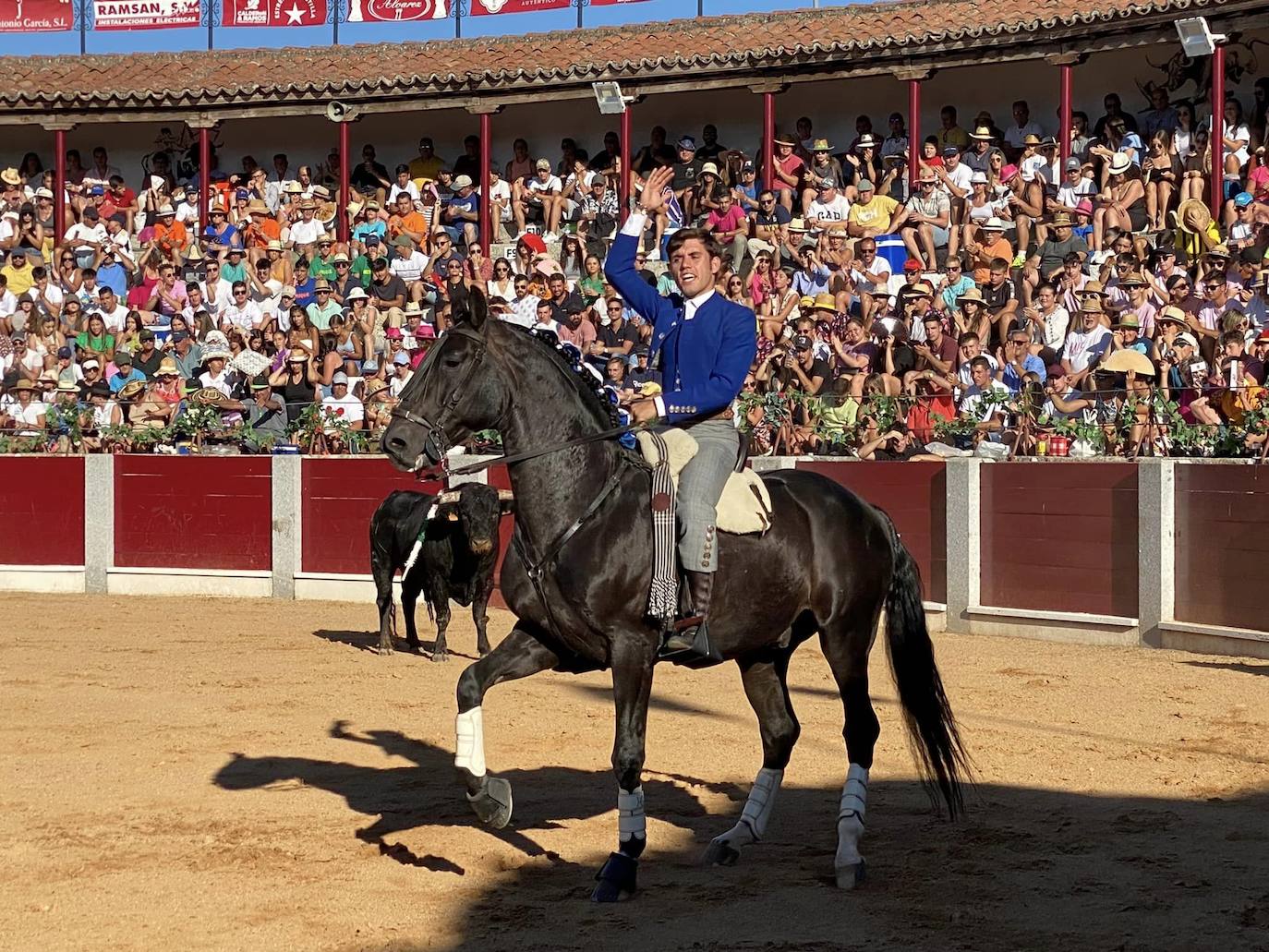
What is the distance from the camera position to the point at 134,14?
22859 mm

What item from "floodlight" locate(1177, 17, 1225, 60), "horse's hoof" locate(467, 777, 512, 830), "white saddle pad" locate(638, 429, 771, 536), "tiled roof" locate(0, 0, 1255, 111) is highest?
"tiled roof" locate(0, 0, 1255, 111)

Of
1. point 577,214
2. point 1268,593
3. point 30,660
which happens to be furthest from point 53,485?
point 1268,593

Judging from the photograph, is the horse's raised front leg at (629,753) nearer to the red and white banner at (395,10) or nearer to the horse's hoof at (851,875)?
the horse's hoof at (851,875)

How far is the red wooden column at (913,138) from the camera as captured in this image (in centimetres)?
1667

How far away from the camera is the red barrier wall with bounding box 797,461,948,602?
11.9 m

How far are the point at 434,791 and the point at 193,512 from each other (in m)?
8.80

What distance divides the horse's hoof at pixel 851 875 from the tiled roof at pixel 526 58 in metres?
13.6

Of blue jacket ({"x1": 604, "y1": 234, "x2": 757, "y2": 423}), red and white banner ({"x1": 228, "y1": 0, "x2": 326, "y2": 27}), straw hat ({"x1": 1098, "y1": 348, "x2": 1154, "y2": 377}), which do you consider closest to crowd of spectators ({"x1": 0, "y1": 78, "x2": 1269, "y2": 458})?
straw hat ({"x1": 1098, "y1": 348, "x2": 1154, "y2": 377})

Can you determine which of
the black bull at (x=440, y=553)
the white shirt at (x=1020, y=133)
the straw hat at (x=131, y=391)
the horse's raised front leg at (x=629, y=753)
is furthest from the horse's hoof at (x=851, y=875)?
the white shirt at (x=1020, y=133)

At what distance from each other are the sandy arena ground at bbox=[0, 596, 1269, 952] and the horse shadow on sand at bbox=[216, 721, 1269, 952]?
0.05 feet

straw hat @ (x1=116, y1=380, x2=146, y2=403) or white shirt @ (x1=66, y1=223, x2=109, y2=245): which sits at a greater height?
white shirt @ (x1=66, y1=223, x2=109, y2=245)

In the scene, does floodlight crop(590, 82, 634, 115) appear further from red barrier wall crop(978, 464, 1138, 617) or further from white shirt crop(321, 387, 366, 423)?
red barrier wall crop(978, 464, 1138, 617)

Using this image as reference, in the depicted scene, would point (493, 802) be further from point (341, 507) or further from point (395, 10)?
point (395, 10)

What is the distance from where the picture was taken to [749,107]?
20.1 meters
